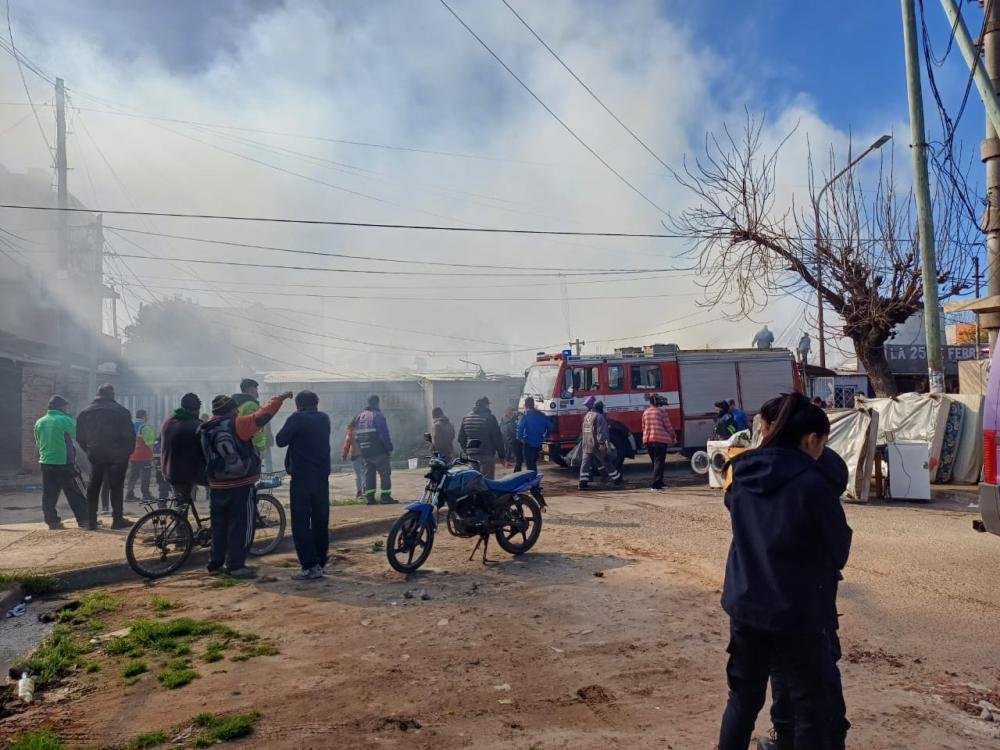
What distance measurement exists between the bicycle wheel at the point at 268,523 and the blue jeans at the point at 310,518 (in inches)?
52.9

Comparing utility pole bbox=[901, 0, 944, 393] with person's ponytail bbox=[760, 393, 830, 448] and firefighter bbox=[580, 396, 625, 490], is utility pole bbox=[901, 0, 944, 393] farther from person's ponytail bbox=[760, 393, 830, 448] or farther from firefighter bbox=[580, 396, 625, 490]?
person's ponytail bbox=[760, 393, 830, 448]

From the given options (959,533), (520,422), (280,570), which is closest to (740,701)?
(280,570)

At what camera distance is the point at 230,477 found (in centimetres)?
664

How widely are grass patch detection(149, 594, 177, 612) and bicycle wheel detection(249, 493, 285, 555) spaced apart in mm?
1750

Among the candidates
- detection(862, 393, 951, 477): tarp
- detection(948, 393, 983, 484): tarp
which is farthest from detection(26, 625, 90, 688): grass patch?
detection(948, 393, 983, 484): tarp

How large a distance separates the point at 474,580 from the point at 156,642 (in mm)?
2682

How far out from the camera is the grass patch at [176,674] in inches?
163

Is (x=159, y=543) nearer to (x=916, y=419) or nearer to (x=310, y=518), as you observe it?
(x=310, y=518)

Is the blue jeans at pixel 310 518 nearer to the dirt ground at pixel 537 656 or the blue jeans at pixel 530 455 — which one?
the dirt ground at pixel 537 656

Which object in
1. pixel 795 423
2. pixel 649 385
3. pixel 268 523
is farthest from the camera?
pixel 649 385

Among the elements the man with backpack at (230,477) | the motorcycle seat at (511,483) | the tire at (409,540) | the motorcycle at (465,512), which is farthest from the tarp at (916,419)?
the man with backpack at (230,477)

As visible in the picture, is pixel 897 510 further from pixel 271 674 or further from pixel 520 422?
pixel 271 674

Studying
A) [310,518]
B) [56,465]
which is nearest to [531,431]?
[310,518]

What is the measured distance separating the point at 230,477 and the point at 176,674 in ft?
8.54
